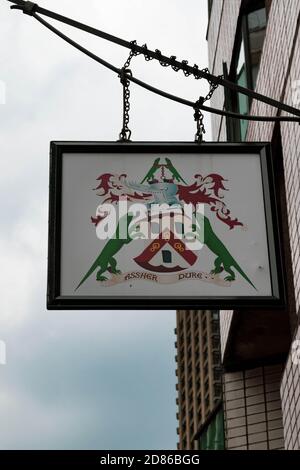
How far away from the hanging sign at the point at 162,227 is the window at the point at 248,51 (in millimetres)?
11533

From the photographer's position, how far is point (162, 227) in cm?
841

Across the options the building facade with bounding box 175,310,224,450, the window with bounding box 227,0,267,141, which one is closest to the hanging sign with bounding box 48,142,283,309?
the window with bounding box 227,0,267,141

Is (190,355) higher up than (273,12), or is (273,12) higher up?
(190,355)

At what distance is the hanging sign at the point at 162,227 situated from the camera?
805cm

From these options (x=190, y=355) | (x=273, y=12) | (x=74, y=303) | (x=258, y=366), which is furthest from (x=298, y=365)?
(x=190, y=355)

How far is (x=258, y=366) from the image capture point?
23141 millimetres

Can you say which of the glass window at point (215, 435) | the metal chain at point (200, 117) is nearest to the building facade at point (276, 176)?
the glass window at point (215, 435)

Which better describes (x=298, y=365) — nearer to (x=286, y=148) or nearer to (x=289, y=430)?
(x=289, y=430)

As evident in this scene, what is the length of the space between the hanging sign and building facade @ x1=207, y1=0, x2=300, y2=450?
656 centimetres

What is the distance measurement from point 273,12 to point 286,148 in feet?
8.18
